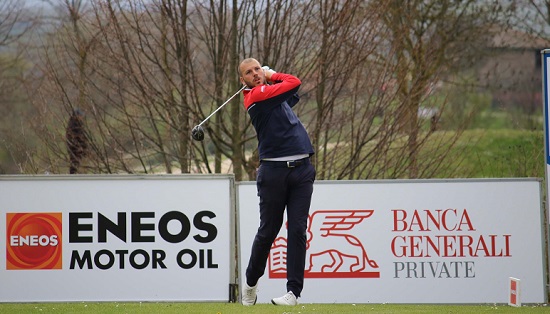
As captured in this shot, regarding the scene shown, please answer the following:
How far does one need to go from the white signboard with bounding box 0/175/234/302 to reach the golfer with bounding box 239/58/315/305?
120 inches

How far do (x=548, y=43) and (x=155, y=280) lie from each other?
15.5m

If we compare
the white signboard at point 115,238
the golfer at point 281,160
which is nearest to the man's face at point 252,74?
the golfer at point 281,160

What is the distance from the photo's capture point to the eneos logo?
10.6 meters

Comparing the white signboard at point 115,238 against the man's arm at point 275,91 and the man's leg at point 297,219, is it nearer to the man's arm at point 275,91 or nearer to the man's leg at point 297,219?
the man's leg at point 297,219

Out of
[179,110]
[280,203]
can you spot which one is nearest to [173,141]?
[179,110]

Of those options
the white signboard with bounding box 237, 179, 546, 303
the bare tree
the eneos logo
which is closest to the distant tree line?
the white signboard with bounding box 237, 179, 546, 303

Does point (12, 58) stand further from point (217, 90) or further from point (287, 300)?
point (287, 300)

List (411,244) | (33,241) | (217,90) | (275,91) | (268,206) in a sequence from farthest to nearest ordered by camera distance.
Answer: (217,90) < (411,244) < (33,241) < (268,206) < (275,91)

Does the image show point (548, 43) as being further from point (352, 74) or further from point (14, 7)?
point (14, 7)

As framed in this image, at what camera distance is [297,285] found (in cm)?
766

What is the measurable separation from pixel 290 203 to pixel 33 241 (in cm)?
412

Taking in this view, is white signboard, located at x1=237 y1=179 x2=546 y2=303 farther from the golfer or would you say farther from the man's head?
the man's head

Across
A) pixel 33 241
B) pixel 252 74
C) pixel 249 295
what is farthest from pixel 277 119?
pixel 33 241

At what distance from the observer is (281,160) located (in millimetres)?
7461
